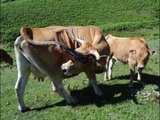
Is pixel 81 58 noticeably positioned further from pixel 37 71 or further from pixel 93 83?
pixel 93 83

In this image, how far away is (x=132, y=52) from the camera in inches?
347

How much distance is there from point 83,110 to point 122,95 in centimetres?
106

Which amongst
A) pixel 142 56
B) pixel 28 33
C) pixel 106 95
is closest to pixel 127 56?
pixel 106 95

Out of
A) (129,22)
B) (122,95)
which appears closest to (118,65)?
(122,95)

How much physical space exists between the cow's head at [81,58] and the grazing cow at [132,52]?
1.30 metres

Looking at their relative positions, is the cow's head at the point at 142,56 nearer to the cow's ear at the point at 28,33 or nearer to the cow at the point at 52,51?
the cow at the point at 52,51

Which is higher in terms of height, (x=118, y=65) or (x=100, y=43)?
(x=100, y=43)

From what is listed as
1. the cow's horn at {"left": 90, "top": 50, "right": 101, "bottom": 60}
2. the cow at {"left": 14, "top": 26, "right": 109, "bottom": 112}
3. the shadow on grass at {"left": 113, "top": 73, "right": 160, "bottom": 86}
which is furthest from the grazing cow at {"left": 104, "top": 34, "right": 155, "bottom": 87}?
the cow's horn at {"left": 90, "top": 50, "right": 101, "bottom": 60}

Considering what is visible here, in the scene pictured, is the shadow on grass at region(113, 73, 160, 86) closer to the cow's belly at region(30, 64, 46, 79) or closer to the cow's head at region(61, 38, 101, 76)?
the cow's belly at region(30, 64, 46, 79)

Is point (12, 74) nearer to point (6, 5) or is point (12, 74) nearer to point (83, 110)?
point (83, 110)

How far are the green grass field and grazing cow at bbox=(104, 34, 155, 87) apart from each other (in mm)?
297

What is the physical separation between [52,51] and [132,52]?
7.49 ft

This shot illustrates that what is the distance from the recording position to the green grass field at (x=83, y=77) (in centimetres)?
321

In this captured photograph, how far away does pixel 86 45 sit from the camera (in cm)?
671
